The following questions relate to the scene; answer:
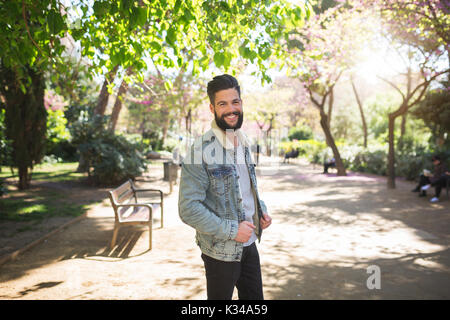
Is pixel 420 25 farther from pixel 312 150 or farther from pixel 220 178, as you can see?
pixel 312 150

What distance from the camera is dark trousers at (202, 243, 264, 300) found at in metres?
2.32

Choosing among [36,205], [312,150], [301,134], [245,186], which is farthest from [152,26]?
[301,134]

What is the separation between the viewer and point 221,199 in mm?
2350

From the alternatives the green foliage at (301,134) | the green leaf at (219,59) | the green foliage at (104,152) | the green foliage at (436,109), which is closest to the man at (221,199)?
the green leaf at (219,59)

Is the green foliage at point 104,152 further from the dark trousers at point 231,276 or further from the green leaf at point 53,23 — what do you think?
the dark trousers at point 231,276

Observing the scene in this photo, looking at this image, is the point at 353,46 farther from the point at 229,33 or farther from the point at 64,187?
the point at 64,187

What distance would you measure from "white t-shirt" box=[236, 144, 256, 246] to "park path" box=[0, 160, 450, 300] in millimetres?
1914

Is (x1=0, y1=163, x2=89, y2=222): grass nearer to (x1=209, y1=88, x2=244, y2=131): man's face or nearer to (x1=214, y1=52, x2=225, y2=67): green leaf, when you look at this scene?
(x1=214, y1=52, x2=225, y2=67): green leaf

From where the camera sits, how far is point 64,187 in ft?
41.8

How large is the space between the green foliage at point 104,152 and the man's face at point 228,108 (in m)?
Answer: 11.5

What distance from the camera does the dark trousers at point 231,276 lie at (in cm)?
232

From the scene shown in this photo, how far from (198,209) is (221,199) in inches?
8.9

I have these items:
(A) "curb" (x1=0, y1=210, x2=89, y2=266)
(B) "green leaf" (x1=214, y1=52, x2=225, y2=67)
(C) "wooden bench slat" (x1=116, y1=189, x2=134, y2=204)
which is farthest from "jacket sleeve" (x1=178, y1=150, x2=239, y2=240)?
(C) "wooden bench slat" (x1=116, y1=189, x2=134, y2=204)
